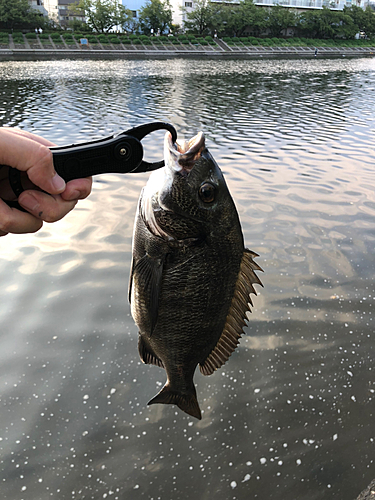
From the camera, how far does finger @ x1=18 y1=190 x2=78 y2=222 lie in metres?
1.82

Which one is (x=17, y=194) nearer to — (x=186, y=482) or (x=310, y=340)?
(x=186, y=482)

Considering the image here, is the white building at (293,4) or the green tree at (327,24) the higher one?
the white building at (293,4)

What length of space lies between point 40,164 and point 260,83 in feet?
102

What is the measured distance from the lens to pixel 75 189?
189 cm

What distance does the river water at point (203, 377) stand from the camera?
10.6ft

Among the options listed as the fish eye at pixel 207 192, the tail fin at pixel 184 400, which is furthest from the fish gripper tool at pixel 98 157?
the tail fin at pixel 184 400

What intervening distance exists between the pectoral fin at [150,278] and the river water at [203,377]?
2.13 m

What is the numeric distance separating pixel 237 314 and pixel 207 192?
702 millimetres

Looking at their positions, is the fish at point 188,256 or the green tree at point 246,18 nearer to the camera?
the fish at point 188,256

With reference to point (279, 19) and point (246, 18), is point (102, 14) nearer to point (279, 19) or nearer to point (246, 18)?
point (246, 18)

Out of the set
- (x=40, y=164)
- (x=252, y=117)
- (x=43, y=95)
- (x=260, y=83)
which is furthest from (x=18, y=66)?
(x=40, y=164)

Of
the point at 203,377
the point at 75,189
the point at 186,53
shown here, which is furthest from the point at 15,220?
the point at 186,53

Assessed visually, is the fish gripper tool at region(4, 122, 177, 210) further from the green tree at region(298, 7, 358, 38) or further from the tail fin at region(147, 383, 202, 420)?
the green tree at region(298, 7, 358, 38)

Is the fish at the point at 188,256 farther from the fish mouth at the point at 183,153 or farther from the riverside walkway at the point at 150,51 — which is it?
the riverside walkway at the point at 150,51
